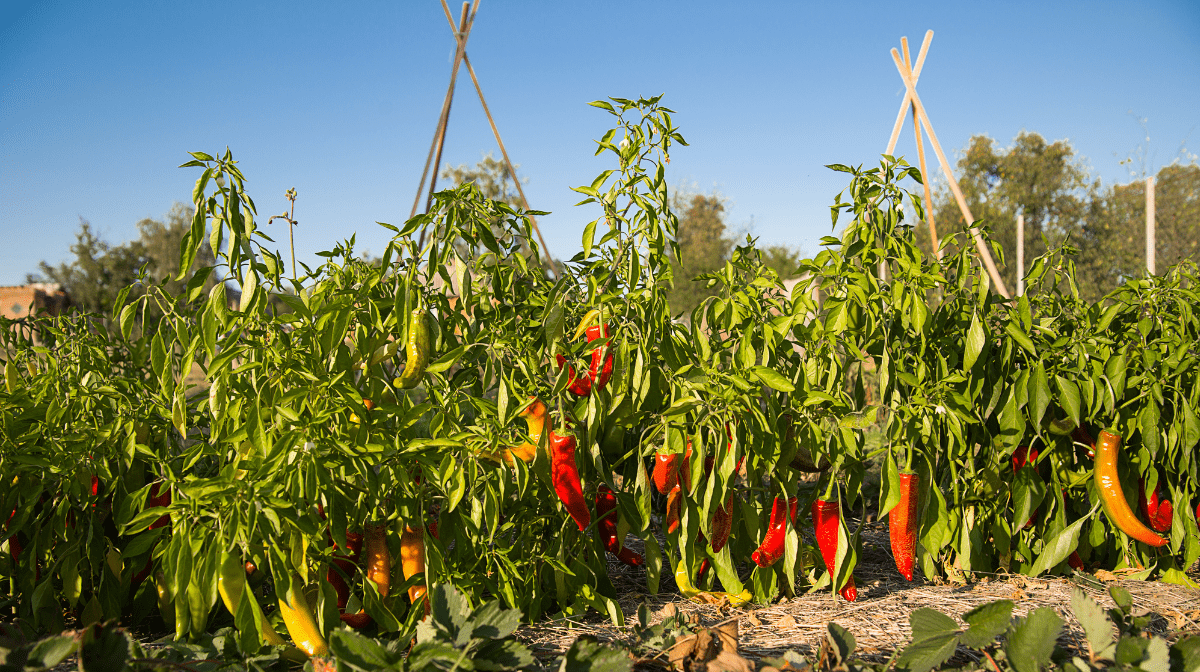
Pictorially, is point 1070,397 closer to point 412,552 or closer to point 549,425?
point 549,425

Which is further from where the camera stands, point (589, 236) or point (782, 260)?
point (782, 260)

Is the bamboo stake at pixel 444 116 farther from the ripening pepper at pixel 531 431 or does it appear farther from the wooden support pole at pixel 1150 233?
the wooden support pole at pixel 1150 233

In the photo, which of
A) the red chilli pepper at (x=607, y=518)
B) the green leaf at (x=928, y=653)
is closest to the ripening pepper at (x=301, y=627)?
the red chilli pepper at (x=607, y=518)

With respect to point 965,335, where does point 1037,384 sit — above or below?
below

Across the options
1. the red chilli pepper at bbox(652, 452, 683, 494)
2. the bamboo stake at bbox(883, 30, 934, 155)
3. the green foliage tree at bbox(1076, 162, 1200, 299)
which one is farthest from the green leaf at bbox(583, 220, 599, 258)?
the green foliage tree at bbox(1076, 162, 1200, 299)

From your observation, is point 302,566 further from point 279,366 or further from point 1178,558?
point 1178,558

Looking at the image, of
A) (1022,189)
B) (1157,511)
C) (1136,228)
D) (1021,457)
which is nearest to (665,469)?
(1021,457)

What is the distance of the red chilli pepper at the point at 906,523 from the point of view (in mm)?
1713

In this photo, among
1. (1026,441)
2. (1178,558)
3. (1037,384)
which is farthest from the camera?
(1178,558)

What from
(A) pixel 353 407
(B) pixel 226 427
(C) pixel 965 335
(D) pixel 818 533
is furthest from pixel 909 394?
(B) pixel 226 427

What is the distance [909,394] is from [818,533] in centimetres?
42

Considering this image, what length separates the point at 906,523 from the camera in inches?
68.6

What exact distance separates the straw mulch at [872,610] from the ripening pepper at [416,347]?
62 cm

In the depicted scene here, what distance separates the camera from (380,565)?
1.56m
